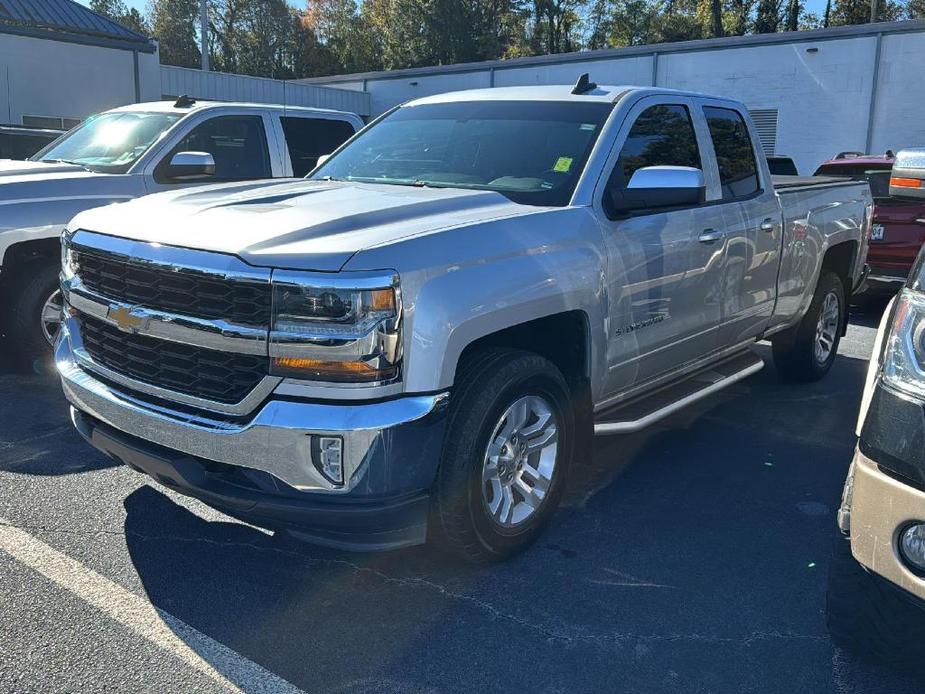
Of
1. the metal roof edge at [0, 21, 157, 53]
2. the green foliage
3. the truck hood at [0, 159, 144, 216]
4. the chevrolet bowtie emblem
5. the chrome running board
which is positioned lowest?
the chrome running board

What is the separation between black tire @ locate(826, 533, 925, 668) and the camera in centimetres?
271

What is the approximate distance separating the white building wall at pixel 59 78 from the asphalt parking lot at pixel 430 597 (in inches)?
683

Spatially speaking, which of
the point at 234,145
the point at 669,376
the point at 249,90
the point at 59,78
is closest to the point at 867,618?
the point at 669,376

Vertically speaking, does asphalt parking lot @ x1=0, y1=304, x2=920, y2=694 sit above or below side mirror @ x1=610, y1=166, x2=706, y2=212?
below

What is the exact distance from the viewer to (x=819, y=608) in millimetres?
3383

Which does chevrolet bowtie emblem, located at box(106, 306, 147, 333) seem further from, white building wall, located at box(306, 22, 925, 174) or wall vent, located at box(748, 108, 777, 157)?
wall vent, located at box(748, 108, 777, 157)

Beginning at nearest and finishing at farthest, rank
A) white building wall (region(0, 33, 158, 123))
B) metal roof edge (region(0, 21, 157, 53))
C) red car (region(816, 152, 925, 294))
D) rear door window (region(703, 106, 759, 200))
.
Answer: rear door window (region(703, 106, 759, 200))
red car (region(816, 152, 925, 294))
metal roof edge (region(0, 21, 157, 53))
white building wall (region(0, 33, 158, 123))

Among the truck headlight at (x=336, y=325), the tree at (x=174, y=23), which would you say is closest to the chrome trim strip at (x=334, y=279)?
the truck headlight at (x=336, y=325)

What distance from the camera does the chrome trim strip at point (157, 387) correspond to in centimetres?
303

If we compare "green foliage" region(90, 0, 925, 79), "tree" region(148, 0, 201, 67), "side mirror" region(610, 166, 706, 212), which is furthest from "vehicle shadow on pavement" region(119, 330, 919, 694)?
"tree" region(148, 0, 201, 67)

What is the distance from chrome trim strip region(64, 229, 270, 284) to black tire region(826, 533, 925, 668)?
6.91ft

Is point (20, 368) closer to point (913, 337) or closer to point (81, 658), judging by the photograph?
point (81, 658)

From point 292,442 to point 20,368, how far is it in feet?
14.3

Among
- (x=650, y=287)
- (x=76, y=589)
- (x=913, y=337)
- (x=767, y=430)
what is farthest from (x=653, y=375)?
(x=76, y=589)
